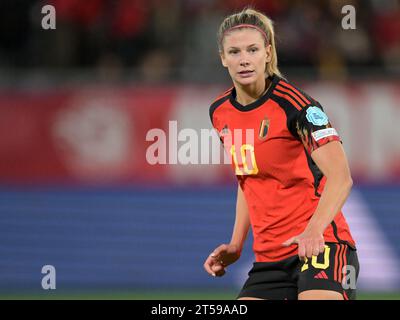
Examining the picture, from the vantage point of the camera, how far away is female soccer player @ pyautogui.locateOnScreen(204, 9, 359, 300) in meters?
5.22

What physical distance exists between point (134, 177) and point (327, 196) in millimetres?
5976

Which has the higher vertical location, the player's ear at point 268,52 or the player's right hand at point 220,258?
the player's ear at point 268,52

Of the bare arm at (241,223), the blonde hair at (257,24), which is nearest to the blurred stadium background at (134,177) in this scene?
the bare arm at (241,223)

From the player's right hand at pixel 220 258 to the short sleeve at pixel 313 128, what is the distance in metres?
0.84

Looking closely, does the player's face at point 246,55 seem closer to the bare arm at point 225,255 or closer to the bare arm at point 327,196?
the bare arm at point 327,196

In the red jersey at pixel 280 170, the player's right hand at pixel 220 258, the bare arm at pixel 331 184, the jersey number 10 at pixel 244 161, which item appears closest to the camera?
the bare arm at pixel 331 184

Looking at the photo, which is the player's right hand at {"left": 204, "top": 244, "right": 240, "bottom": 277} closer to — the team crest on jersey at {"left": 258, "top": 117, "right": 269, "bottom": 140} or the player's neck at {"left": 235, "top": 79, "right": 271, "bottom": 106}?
the team crest on jersey at {"left": 258, "top": 117, "right": 269, "bottom": 140}

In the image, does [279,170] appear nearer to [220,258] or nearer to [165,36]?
[220,258]

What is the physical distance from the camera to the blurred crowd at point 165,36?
11422 millimetres

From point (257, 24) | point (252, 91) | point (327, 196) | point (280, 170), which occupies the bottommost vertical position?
point (327, 196)

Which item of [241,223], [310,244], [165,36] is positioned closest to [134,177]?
[165,36]

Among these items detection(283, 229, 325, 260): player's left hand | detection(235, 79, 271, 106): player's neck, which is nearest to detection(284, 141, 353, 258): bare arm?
detection(283, 229, 325, 260): player's left hand

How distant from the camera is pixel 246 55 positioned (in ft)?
18.2
